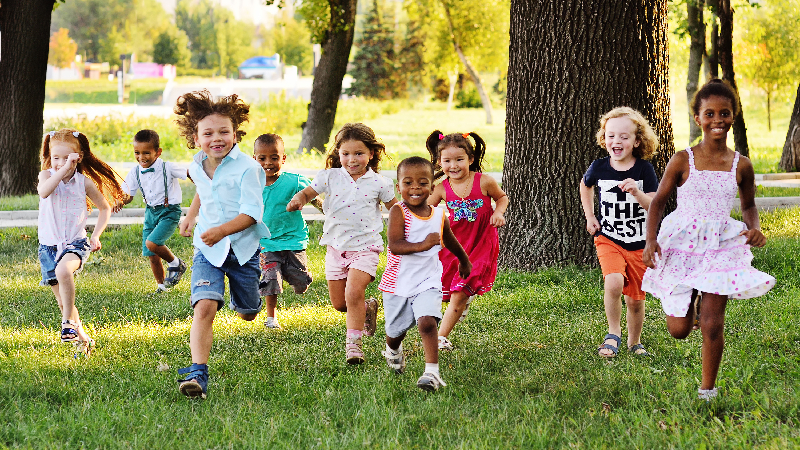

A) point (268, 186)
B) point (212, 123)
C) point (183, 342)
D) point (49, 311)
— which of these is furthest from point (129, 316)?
point (212, 123)

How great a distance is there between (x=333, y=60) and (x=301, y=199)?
1434 cm

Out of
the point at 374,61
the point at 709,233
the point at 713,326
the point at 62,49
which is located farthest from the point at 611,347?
the point at 62,49

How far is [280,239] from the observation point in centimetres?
662

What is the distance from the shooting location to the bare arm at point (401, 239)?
→ 492cm

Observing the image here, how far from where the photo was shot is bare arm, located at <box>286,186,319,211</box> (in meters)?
5.59

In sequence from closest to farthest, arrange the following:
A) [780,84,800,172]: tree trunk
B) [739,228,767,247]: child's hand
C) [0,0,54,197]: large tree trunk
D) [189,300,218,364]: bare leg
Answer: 1. [739,228,767,247]: child's hand
2. [189,300,218,364]: bare leg
3. [0,0,54,197]: large tree trunk
4. [780,84,800,172]: tree trunk

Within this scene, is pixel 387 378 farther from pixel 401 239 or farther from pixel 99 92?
pixel 99 92

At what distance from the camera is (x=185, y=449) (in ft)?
13.1

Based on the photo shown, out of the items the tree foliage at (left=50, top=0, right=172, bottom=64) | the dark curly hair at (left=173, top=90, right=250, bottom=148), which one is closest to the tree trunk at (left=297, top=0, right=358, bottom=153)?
the dark curly hair at (left=173, top=90, right=250, bottom=148)

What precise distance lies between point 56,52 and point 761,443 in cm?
7952

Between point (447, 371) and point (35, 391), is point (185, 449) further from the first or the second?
point (447, 371)

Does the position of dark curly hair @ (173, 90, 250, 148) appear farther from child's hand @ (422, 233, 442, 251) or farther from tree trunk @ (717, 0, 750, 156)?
tree trunk @ (717, 0, 750, 156)

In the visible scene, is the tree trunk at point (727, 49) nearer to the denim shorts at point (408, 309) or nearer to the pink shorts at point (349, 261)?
the pink shorts at point (349, 261)

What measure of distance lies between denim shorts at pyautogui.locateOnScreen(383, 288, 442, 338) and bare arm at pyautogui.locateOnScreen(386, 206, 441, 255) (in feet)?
0.84
